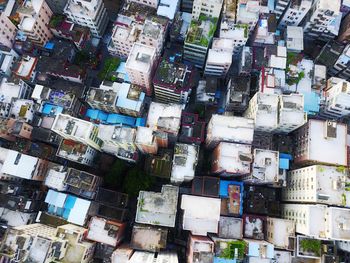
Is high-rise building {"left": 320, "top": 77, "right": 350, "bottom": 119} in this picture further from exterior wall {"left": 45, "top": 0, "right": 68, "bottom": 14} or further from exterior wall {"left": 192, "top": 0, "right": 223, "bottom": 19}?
exterior wall {"left": 45, "top": 0, "right": 68, "bottom": 14}

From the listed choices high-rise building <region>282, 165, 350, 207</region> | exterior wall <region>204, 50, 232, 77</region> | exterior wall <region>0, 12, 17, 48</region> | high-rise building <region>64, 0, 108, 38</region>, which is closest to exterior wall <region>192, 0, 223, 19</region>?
exterior wall <region>204, 50, 232, 77</region>

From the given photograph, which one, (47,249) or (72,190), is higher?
(72,190)

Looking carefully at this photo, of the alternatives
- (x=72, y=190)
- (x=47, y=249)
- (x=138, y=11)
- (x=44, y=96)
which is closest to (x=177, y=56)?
(x=138, y=11)

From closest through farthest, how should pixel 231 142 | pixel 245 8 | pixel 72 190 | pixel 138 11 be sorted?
pixel 231 142, pixel 72 190, pixel 245 8, pixel 138 11

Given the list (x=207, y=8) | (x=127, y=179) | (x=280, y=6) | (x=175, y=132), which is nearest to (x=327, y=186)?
(x=175, y=132)

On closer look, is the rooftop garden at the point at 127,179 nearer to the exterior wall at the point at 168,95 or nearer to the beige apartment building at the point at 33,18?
the exterior wall at the point at 168,95

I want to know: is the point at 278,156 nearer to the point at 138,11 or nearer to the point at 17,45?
the point at 138,11
